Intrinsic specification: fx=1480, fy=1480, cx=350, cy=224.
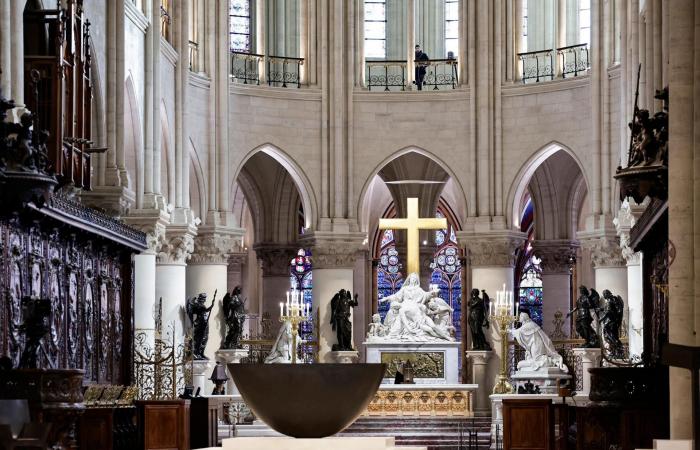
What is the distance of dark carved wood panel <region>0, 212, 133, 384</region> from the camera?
742 inches

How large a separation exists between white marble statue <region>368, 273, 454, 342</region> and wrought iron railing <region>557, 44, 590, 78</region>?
21.9ft

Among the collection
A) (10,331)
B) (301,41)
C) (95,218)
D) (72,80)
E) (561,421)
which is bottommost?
(561,421)

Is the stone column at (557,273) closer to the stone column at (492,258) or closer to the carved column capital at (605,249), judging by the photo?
the stone column at (492,258)

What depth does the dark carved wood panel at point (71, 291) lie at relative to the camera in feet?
61.9

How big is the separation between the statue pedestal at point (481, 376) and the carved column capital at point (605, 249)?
3508 mm

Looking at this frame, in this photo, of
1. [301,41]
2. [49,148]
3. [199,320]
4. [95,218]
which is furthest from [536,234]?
[49,148]

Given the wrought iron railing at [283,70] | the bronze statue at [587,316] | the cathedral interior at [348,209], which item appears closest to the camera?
the cathedral interior at [348,209]

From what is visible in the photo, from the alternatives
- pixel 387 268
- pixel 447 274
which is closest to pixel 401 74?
pixel 387 268

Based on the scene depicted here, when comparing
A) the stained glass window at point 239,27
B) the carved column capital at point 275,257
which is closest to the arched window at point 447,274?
the carved column capital at point 275,257

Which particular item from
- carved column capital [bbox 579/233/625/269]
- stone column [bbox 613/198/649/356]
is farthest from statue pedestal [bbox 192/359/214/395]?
stone column [bbox 613/198/649/356]

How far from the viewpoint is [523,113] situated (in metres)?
36.7

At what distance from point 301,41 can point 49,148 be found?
60.8 feet

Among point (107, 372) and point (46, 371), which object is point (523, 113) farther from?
point (46, 371)

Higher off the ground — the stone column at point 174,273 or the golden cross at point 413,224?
the golden cross at point 413,224
